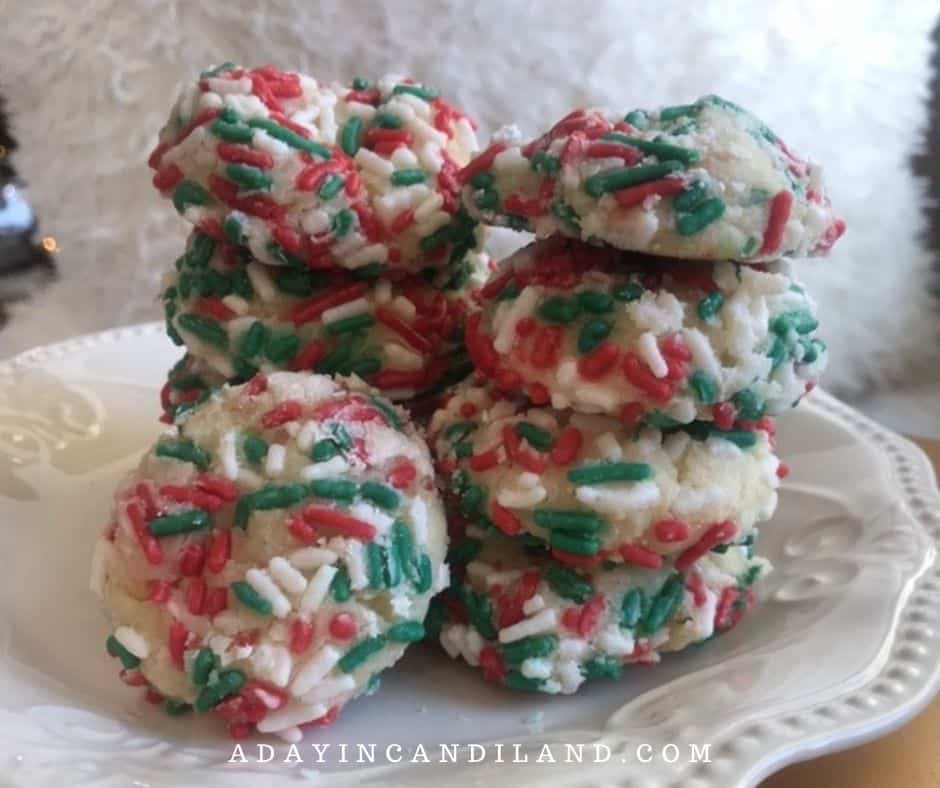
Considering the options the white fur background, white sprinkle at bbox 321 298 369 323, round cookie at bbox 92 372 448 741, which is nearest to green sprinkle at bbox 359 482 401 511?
round cookie at bbox 92 372 448 741

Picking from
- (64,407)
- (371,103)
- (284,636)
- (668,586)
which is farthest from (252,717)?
(64,407)

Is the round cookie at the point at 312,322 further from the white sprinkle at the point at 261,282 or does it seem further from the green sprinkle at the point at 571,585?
the green sprinkle at the point at 571,585

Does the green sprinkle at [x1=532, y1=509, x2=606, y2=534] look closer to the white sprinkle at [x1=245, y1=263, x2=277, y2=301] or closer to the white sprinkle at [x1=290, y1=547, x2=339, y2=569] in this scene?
the white sprinkle at [x1=290, y1=547, x2=339, y2=569]

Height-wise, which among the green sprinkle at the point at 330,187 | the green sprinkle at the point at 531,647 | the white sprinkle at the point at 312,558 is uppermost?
the green sprinkle at the point at 330,187

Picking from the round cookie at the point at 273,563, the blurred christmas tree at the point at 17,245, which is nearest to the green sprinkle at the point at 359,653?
the round cookie at the point at 273,563

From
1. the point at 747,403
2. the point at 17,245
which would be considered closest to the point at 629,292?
the point at 747,403

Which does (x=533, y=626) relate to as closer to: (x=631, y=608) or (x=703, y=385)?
(x=631, y=608)
